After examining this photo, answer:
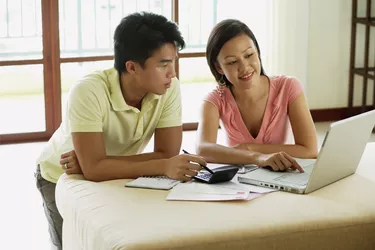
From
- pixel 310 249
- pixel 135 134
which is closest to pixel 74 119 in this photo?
pixel 135 134

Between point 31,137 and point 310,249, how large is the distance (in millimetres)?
3534

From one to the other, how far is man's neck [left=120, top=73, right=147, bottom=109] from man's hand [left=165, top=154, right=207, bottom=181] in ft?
1.10

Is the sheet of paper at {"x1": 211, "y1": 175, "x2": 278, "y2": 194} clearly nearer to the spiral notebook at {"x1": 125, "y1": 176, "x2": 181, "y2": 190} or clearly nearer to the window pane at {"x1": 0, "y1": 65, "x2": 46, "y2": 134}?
the spiral notebook at {"x1": 125, "y1": 176, "x2": 181, "y2": 190}

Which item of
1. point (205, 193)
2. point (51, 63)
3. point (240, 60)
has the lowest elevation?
point (205, 193)

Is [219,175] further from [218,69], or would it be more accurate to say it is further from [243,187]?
[218,69]

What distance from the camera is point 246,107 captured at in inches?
117

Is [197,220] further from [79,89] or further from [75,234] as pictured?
[79,89]

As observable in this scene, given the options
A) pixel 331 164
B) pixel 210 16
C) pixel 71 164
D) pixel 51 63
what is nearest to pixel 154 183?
pixel 71 164

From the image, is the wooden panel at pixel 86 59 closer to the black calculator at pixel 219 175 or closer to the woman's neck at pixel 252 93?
the woman's neck at pixel 252 93

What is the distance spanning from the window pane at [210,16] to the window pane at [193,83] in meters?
0.17

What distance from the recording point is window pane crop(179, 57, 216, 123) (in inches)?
236

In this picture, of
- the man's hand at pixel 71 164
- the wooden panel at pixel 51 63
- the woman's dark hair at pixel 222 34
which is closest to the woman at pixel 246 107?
the woman's dark hair at pixel 222 34

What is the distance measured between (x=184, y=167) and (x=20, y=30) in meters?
3.23

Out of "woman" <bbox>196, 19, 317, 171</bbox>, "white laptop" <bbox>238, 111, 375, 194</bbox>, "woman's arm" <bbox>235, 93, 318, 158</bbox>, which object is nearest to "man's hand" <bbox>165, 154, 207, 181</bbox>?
"white laptop" <bbox>238, 111, 375, 194</bbox>
